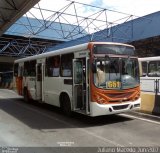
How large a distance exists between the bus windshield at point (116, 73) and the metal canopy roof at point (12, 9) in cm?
623

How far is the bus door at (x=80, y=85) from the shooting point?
37.4 ft

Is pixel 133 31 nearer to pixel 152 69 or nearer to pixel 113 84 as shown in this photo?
pixel 152 69

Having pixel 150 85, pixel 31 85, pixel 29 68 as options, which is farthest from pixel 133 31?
pixel 31 85

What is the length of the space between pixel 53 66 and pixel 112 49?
12.1 feet

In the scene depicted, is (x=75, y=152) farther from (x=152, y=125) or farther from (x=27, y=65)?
(x=27, y=65)

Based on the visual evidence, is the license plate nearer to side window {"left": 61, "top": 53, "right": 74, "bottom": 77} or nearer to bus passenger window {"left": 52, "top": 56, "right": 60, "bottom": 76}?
side window {"left": 61, "top": 53, "right": 74, "bottom": 77}

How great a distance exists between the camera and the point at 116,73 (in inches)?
444

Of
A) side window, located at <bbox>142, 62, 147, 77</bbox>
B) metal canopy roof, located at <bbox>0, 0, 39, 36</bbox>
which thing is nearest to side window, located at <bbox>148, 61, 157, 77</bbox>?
side window, located at <bbox>142, 62, 147, 77</bbox>

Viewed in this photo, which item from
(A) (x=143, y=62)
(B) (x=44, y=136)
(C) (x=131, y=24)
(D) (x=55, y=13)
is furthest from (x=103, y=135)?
(C) (x=131, y=24)

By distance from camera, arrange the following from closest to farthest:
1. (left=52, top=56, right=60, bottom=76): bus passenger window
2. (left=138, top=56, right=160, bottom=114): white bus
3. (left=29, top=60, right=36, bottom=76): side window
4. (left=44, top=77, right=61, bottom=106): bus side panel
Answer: (left=138, top=56, right=160, bottom=114): white bus
(left=44, top=77, right=61, bottom=106): bus side panel
(left=52, top=56, right=60, bottom=76): bus passenger window
(left=29, top=60, right=36, bottom=76): side window

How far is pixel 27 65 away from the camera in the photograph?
720 inches

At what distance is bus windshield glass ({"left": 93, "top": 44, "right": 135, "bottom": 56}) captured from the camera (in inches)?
439

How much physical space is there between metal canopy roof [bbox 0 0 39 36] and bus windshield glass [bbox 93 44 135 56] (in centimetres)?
586

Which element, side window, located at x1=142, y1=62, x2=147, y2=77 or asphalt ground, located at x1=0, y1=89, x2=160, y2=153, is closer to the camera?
asphalt ground, located at x1=0, y1=89, x2=160, y2=153
